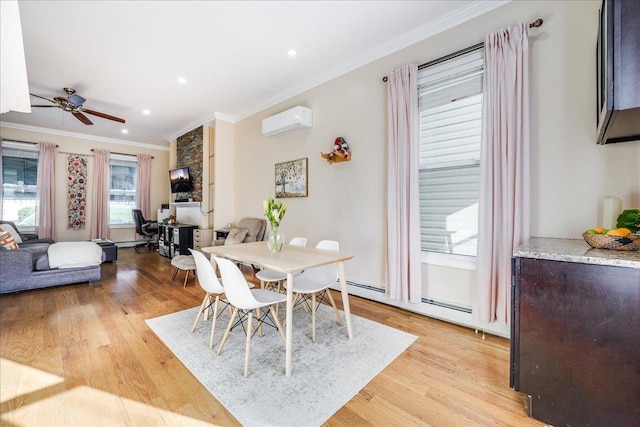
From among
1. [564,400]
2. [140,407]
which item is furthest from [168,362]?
[564,400]

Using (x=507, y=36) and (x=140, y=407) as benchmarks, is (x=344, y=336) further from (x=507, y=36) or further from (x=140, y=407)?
(x=507, y=36)

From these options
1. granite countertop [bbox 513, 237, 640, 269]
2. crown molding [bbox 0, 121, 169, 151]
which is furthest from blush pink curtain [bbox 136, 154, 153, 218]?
granite countertop [bbox 513, 237, 640, 269]

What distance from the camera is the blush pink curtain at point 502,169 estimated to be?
6.97ft

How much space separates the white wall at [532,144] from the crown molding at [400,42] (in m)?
0.06

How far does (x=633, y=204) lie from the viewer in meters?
1.80

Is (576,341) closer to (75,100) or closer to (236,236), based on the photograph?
(236,236)

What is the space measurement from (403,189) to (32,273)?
468 centimetres

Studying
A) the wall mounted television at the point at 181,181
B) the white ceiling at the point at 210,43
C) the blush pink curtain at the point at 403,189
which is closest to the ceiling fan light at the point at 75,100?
the white ceiling at the point at 210,43

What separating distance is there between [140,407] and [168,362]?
0.46m

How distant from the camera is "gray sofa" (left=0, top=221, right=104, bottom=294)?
3361 mm

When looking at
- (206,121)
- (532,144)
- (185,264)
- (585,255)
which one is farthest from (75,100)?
(585,255)

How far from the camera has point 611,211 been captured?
69.1 inches

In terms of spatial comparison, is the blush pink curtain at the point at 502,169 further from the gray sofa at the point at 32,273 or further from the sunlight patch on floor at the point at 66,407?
the gray sofa at the point at 32,273

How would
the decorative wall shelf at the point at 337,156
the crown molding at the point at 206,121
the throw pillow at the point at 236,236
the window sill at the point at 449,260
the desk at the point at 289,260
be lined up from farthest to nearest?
the crown molding at the point at 206,121 < the throw pillow at the point at 236,236 < the decorative wall shelf at the point at 337,156 < the window sill at the point at 449,260 < the desk at the point at 289,260
